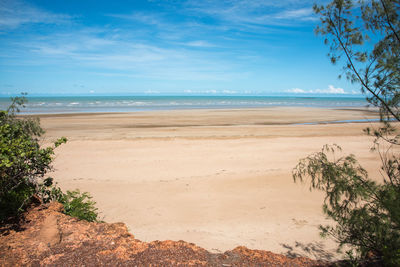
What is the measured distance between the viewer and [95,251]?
13.4 ft

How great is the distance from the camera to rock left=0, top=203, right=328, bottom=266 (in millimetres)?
3829

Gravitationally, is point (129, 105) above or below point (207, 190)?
above

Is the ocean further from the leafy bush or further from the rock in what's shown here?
the leafy bush

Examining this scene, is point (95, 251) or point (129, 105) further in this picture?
point (129, 105)

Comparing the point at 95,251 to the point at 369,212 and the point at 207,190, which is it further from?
the point at 207,190

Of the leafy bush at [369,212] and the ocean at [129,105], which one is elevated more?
the ocean at [129,105]

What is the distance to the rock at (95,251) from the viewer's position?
12.6 feet

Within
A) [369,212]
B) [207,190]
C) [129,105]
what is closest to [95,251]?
[369,212]

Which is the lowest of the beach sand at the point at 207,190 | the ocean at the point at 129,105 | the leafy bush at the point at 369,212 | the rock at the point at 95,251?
the beach sand at the point at 207,190

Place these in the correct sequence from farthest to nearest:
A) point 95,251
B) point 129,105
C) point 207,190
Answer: point 129,105 → point 207,190 → point 95,251

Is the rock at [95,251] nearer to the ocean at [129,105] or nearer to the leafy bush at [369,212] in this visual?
the leafy bush at [369,212]

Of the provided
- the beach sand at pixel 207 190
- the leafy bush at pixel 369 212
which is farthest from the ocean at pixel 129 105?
the leafy bush at pixel 369 212

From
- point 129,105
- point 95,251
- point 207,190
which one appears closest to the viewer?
point 95,251

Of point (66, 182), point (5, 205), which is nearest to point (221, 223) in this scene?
point (5, 205)
